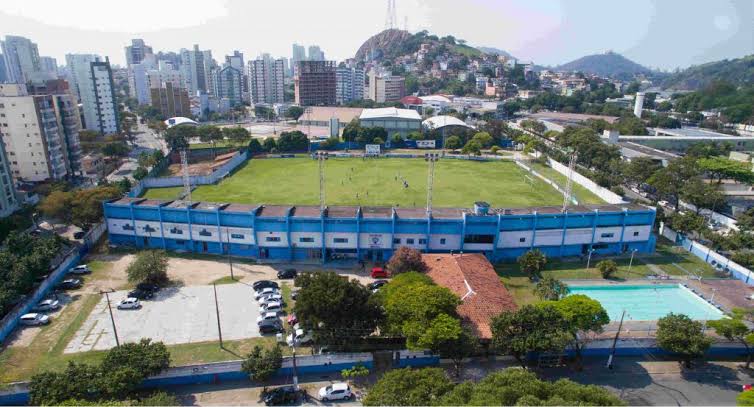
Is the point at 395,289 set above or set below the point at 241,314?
above

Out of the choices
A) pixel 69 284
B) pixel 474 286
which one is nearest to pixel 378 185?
pixel 474 286

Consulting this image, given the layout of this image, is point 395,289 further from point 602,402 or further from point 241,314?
point 602,402

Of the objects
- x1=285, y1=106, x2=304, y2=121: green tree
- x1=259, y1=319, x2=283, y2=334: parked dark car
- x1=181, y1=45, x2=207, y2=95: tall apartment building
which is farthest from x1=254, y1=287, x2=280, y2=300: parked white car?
x1=181, y1=45, x2=207, y2=95: tall apartment building

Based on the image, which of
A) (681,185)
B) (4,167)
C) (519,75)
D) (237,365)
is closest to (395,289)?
(237,365)

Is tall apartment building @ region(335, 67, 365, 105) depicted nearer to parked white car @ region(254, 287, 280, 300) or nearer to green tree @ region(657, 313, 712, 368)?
parked white car @ region(254, 287, 280, 300)

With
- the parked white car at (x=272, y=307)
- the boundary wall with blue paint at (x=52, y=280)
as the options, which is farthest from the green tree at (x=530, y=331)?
the boundary wall with blue paint at (x=52, y=280)

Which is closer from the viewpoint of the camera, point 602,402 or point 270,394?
point 602,402
